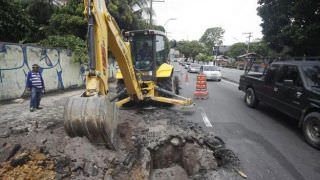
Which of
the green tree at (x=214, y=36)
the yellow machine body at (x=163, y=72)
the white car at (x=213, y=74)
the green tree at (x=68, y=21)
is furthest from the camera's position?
the green tree at (x=214, y=36)

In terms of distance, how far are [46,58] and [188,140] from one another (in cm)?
971

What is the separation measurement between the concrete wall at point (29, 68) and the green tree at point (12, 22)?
233 centimetres

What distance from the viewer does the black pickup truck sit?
633 centimetres

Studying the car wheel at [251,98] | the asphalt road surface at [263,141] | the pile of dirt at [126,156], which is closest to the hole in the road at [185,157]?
the pile of dirt at [126,156]

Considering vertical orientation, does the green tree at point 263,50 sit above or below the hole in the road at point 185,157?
above

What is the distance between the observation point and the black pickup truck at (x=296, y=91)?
633 centimetres

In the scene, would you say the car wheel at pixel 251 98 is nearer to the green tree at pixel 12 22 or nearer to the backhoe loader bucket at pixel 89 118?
the backhoe loader bucket at pixel 89 118

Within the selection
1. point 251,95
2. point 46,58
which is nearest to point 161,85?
point 251,95

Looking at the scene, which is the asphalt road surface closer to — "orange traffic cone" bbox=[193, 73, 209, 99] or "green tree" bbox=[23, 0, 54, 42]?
"orange traffic cone" bbox=[193, 73, 209, 99]

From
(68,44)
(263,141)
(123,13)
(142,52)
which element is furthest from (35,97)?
(123,13)

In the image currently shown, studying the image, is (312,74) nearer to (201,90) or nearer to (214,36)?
(201,90)

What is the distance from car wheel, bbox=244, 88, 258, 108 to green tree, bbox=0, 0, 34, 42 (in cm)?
1141

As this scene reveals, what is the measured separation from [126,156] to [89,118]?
1030mm

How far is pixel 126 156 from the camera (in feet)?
16.0
